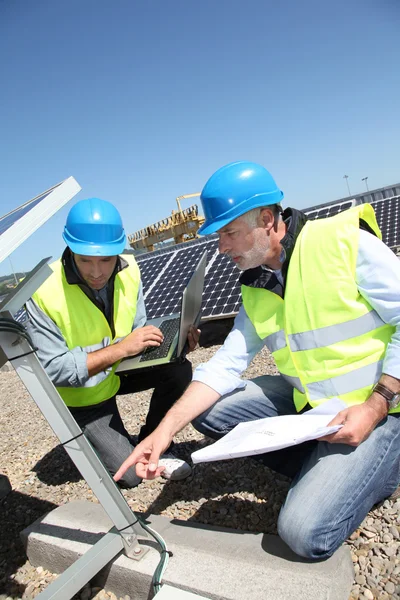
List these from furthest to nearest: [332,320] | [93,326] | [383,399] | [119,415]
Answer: [119,415] < [93,326] < [332,320] < [383,399]

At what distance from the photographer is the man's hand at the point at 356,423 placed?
78.9 inches

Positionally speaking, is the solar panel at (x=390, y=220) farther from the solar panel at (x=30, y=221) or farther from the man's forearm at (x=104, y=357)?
the solar panel at (x=30, y=221)

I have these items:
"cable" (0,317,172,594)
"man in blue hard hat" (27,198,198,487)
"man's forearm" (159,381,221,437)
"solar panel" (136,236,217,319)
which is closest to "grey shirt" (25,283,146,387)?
"man in blue hard hat" (27,198,198,487)

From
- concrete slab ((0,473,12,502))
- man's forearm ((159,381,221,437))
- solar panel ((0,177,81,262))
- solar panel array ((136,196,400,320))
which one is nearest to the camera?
solar panel ((0,177,81,262))

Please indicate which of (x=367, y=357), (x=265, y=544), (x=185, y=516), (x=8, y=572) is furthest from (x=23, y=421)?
(x=367, y=357)

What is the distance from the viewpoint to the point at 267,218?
7.98 ft

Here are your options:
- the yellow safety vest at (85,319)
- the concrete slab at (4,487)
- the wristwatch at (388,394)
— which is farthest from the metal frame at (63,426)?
the concrete slab at (4,487)

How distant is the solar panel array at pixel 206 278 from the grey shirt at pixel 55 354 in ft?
12.0

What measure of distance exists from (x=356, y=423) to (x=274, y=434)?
1.25 ft

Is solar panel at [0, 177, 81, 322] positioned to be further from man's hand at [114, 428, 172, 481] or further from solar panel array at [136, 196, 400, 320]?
solar panel array at [136, 196, 400, 320]

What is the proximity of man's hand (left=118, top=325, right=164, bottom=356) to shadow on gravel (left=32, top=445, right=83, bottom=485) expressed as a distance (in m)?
1.38

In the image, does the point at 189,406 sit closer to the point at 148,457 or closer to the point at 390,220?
the point at 148,457

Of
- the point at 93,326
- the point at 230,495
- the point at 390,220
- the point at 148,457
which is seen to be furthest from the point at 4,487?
the point at 390,220

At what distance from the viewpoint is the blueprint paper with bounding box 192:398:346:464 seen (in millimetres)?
1898
